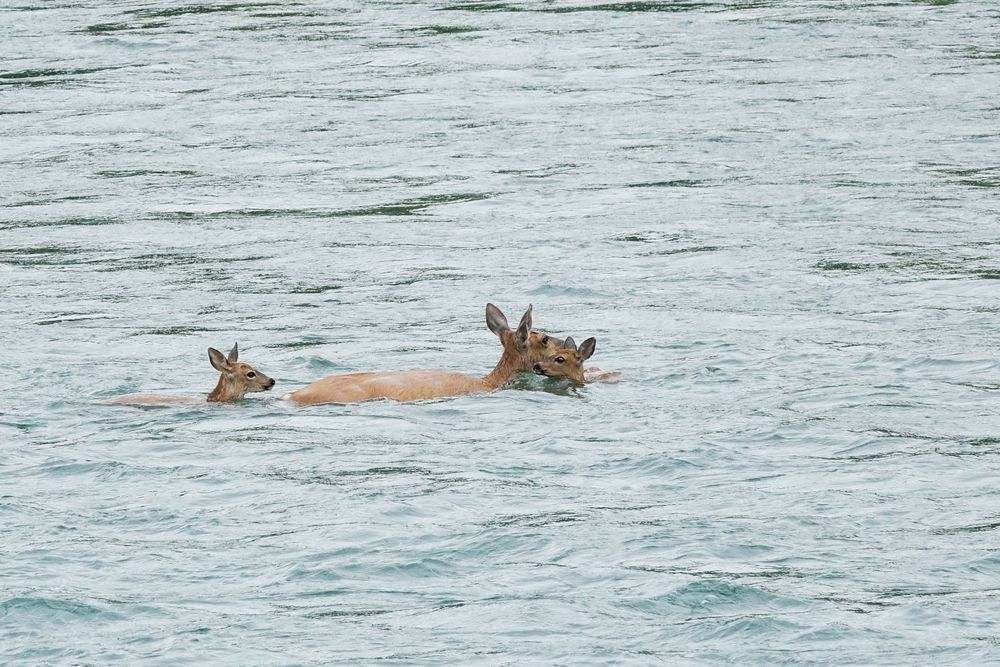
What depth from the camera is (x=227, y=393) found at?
12.7m

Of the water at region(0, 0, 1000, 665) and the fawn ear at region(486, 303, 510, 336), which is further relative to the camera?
the fawn ear at region(486, 303, 510, 336)

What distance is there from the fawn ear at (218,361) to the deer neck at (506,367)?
168 cm

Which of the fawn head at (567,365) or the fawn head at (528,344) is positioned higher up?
the fawn head at (528,344)

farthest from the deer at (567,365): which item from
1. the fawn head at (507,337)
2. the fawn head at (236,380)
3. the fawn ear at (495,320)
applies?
the fawn head at (236,380)

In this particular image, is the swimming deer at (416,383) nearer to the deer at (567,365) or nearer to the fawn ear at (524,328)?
the fawn ear at (524,328)

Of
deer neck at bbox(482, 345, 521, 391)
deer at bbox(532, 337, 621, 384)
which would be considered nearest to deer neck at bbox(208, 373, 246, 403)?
deer neck at bbox(482, 345, 521, 391)

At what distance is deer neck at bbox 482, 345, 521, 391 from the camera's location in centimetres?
1324

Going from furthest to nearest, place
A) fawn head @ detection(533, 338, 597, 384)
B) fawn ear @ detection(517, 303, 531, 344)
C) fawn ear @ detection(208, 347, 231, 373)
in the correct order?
1. fawn head @ detection(533, 338, 597, 384)
2. fawn ear @ detection(517, 303, 531, 344)
3. fawn ear @ detection(208, 347, 231, 373)

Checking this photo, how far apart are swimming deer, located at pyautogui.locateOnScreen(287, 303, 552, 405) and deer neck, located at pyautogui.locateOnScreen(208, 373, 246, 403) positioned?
0.32m

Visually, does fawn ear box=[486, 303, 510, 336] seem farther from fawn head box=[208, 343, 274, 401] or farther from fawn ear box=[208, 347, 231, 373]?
fawn ear box=[208, 347, 231, 373]

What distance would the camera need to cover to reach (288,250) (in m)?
18.0

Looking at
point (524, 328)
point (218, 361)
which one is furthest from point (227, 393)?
point (524, 328)

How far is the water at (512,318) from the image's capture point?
9250 mm

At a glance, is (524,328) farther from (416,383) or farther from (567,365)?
(416,383)
